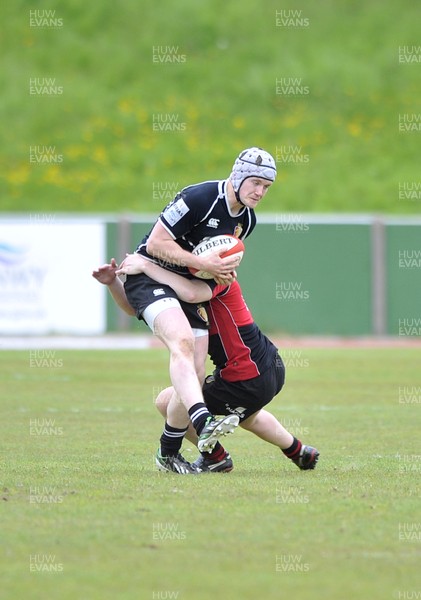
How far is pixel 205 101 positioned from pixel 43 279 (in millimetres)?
14163

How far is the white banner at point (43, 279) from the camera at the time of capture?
23672 millimetres

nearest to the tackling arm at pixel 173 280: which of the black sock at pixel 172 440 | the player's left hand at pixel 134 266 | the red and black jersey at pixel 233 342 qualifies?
the player's left hand at pixel 134 266

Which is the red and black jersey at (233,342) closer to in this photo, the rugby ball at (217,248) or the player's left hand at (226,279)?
the player's left hand at (226,279)

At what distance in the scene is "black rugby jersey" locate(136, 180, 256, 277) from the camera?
7.80 meters

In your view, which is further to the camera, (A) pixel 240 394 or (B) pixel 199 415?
(A) pixel 240 394

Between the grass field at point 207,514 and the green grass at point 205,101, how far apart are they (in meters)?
21.0

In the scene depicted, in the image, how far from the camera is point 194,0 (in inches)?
1592

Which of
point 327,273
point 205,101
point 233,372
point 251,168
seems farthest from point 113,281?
point 205,101

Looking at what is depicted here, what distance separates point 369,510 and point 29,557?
2.02 meters

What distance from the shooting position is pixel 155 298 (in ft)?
26.0

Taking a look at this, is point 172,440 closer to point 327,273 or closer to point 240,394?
point 240,394

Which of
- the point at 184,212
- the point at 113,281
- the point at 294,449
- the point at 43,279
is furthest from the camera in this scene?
the point at 43,279

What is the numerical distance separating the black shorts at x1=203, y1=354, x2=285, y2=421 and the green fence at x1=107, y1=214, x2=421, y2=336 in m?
16.6

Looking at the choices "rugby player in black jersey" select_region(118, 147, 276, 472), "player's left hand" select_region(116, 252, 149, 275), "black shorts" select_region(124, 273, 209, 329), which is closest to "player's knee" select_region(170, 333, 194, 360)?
"rugby player in black jersey" select_region(118, 147, 276, 472)
